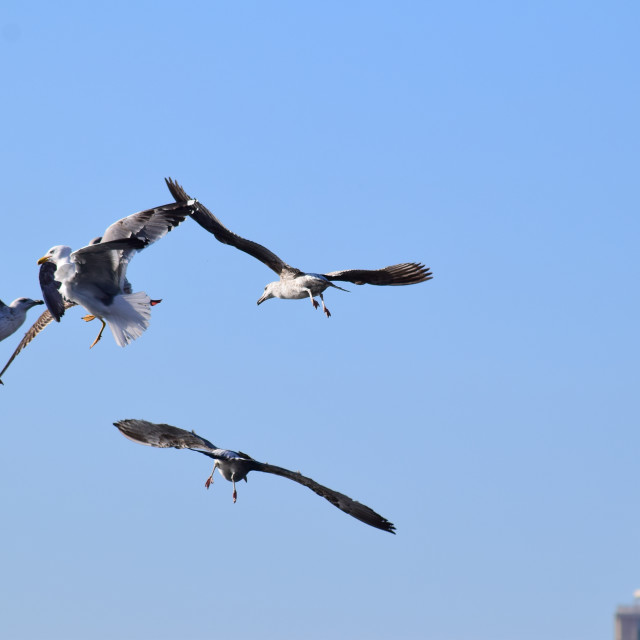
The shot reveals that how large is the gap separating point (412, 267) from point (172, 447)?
7.37 m

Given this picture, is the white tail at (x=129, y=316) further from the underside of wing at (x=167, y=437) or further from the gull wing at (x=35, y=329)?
the gull wing at (x=35, y=329)

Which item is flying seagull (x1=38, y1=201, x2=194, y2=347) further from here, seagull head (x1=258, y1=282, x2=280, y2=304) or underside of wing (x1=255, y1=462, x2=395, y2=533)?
seagull head (x1=258, y1=282, x2=280, y2=304)

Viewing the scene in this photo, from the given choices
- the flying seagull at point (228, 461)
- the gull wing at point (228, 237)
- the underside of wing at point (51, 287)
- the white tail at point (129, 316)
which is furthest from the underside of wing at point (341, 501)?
the gull wing at point (228, 237)

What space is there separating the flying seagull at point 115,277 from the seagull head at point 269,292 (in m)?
4.67

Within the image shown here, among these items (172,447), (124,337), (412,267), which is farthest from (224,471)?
(412,267)

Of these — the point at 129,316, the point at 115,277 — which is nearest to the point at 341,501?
the point at 129,316

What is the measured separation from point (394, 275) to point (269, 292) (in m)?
2.90

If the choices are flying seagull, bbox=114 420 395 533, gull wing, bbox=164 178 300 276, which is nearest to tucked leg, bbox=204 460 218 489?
flying seagull, bbox=114 420 395 533

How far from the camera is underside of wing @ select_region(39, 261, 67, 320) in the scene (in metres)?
26.2

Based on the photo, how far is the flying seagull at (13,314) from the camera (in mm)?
31281

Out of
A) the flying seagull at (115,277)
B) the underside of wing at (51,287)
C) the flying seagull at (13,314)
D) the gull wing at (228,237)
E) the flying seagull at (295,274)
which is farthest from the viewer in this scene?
the flying seagull at (13,314)

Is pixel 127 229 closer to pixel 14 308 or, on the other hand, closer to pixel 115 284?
pixel 115 284

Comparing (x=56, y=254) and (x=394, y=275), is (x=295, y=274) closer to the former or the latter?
(x=394, y=275)

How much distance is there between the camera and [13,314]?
3147 centimetres
